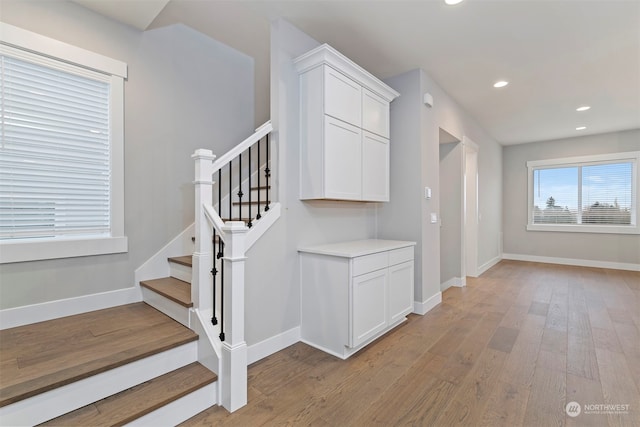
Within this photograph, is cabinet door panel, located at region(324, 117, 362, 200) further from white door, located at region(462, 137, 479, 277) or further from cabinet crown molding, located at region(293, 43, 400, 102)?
white door, located at region(462, 137, 479, 277)

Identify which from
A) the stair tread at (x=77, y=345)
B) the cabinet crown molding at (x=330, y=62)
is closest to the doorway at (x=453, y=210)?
the cabinet crown molding at (x=330, y=62)

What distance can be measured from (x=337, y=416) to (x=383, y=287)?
1.22 m

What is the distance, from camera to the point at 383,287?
272 cm

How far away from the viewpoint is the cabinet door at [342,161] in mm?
2568

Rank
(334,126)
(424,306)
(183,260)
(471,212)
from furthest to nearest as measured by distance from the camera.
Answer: (471,212)
(424,306)
(183,260)
(334,126)

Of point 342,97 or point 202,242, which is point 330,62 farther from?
point 202,242

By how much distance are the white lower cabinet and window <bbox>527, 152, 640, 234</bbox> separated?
19.4ft

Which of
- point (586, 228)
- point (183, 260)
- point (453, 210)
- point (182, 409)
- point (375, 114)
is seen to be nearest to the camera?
point (182, 409)

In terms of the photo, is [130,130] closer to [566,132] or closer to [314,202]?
[314,202]

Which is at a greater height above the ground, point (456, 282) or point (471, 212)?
point (471, 212)

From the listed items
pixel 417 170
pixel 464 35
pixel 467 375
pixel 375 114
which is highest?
pixel 464 35

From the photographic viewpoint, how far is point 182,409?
5.47 ft

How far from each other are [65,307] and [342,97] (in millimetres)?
2870

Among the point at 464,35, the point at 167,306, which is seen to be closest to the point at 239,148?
the point at 167,306
